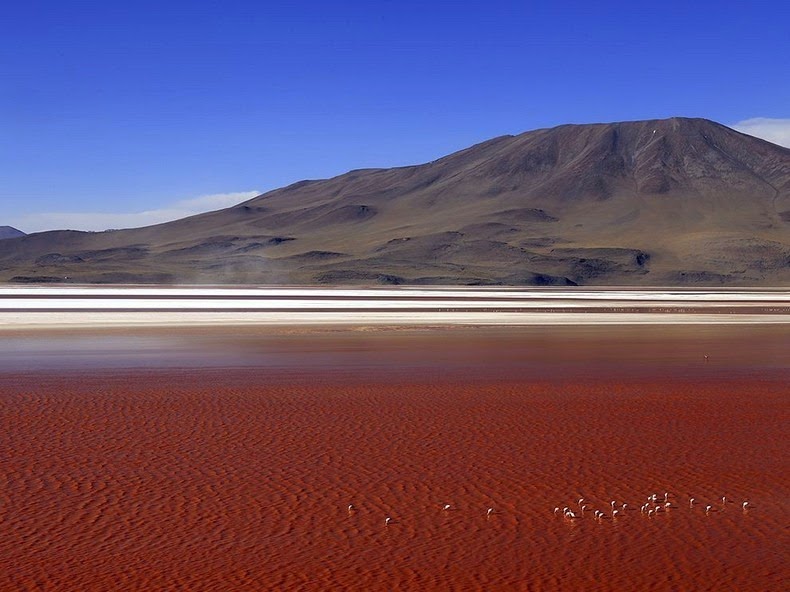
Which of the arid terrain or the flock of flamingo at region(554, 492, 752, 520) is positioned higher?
the arid terrain

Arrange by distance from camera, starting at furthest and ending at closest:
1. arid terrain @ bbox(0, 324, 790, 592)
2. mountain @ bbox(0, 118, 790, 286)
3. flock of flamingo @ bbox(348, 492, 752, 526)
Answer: mountain @ bbox(0, 118, 790, 286) → flock of flamingo @ bbox(348, 492, 752, 526) → arid terrain @ bbox(0, 324, 790, 592)

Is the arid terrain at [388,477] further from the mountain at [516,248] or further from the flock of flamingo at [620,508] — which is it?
the mountain at [516,248]

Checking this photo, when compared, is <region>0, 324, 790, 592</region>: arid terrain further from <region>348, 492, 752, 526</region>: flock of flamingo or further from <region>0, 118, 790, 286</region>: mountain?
<region>0, 118, 790, 286</region>: mountain

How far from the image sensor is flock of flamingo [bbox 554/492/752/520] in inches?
382

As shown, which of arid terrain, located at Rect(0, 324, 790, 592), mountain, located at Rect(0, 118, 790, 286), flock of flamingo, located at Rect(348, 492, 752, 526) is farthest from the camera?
mountain, located at Rect(0, 118, 790, 286)

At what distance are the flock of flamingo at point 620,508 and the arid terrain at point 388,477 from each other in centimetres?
4

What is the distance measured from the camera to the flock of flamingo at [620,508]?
9680 mm

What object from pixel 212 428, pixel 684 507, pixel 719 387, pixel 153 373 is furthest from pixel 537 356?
pixel 684 507

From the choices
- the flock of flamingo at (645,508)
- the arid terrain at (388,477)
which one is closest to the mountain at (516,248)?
the arid terrain at (388,477)

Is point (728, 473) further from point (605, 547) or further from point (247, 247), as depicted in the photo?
point (247, 247)

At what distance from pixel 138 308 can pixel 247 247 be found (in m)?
122

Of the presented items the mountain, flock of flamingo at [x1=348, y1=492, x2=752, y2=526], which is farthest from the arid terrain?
the mountain

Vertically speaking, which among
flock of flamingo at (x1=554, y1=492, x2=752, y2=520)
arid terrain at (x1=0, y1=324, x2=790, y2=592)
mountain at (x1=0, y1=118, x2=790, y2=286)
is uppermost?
mountain at (x1=0, y1=118, x2=790, y2=286)

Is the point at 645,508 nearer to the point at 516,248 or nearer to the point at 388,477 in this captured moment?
the point at 388,477
